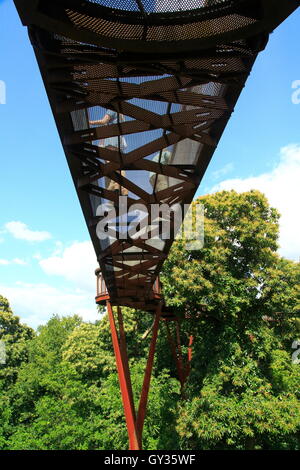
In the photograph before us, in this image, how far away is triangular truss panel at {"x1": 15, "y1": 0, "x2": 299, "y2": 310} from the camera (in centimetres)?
216

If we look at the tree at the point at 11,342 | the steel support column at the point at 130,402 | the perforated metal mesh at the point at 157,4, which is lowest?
the steel support column at the point at 130,402

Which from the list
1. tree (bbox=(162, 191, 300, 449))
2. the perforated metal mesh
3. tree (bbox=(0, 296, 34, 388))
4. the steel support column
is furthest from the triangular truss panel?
tree (bbox=(0, 296, 34, 388))

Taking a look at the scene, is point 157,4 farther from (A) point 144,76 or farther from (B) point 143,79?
(B) point 143,79

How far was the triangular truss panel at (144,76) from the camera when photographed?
216 centimetres

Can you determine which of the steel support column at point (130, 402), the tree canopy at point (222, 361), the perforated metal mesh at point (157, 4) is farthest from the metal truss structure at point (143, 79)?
the tree canopy at point (222, 361)

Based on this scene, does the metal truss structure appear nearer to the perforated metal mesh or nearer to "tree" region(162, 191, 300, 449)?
the perforated metal mesh

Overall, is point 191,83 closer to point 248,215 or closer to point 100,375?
point 248,215

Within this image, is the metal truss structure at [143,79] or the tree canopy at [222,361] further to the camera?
the tree canopy at [222,361]

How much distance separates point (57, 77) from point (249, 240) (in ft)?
33.9

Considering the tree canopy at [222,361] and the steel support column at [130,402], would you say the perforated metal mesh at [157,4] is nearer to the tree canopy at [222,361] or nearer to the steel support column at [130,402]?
the tree canopy at [222,361]

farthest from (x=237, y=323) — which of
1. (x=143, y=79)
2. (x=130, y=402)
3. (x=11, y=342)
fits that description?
(x=11, y=342)

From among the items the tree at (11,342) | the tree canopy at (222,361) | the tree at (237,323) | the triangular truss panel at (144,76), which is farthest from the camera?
the tree at (11,342)

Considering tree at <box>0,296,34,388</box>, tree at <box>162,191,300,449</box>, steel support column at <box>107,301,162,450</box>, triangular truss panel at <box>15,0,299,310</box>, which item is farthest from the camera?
tree at <box>0,296,34,388</box>

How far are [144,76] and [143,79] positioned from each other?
0.24m
